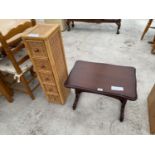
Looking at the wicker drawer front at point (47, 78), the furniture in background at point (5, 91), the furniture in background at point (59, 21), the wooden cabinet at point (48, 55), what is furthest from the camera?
the furniture in background at point (59, 21)

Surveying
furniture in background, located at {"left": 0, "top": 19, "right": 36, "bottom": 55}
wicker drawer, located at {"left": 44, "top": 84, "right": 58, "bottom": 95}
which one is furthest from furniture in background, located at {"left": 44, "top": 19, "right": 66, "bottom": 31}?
wicker drawer, located at {"left": 44, "top": 84, "right": 58, "bottom": 95}

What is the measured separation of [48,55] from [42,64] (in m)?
0.16

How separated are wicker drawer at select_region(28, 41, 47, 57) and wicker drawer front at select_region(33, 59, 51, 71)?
0.20 ft

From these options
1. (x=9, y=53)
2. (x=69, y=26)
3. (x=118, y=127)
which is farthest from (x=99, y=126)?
(x=69, y=26)

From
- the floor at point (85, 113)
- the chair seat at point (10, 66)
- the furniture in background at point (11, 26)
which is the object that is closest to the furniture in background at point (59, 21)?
the floor at point (85, 113)

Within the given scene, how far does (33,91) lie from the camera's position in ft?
6.63

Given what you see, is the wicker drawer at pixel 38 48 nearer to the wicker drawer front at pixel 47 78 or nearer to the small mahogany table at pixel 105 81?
the wicker drawer front at pixel 47 78

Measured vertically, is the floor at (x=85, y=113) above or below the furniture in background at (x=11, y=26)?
below

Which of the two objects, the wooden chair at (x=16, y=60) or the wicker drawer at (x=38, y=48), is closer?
the wicker drawer at (x=38, y=48)

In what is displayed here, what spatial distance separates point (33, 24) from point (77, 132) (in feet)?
4.12

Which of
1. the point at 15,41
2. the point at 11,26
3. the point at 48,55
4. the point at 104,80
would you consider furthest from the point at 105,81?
the point at 11,26

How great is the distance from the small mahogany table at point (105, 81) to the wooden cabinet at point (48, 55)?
16 centimetres

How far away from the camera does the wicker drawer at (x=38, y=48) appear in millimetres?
1193

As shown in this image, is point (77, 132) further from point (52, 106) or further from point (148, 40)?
point (148, 40)
